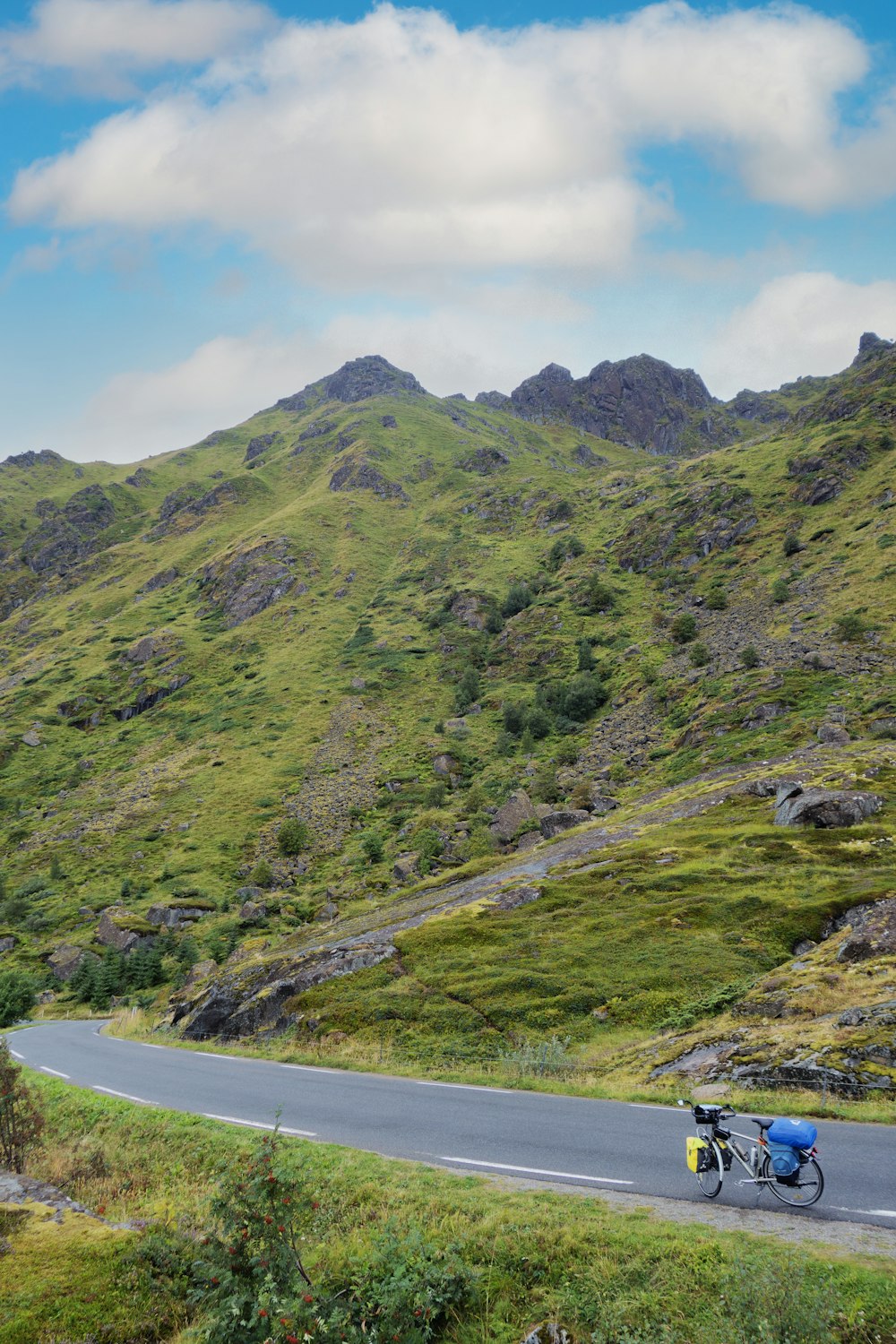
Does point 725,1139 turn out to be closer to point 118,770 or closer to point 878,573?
point 878,573

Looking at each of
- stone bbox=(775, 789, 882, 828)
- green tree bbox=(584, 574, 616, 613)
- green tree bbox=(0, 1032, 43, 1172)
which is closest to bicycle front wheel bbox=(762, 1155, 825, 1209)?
green tree bbox=(0, 1032, 43, 1172)

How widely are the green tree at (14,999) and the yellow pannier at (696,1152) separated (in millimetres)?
54170

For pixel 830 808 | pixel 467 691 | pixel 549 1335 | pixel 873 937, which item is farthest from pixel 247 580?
pixel 549 1335

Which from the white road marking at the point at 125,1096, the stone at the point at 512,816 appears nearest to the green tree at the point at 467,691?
the stone at the point at 512,816

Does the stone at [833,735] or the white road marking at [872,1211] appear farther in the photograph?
the stone at [833,735]

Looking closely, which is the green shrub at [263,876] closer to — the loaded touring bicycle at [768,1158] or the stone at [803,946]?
the stone at [803,946]

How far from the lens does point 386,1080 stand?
2348cm

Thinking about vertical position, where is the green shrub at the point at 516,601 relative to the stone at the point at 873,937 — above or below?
above

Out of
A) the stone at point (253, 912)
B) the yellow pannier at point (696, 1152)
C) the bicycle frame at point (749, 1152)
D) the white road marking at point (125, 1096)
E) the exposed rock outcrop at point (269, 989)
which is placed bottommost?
the stone at point (253, 912)

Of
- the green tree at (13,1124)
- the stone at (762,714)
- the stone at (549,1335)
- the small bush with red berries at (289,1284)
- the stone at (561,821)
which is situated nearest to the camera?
the small bush with red berries at (289,1284)

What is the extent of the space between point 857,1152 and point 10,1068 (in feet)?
57.4

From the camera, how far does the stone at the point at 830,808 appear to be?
131 feet

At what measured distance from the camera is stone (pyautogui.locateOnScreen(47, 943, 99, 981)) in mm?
62875

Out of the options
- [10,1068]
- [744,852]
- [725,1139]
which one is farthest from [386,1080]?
[744,852]
